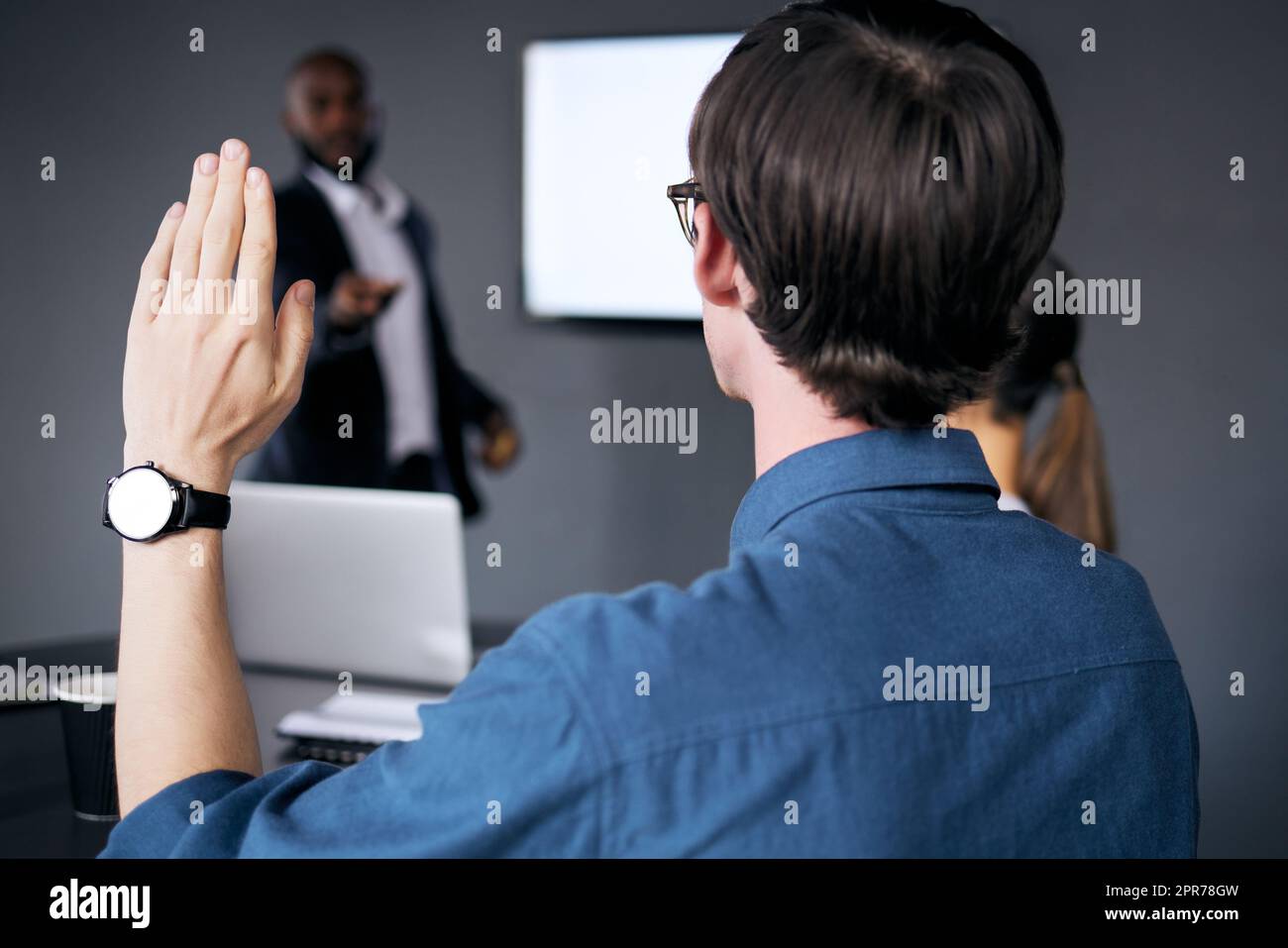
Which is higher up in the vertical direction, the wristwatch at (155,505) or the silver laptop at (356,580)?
the wristwatch at (155,505)

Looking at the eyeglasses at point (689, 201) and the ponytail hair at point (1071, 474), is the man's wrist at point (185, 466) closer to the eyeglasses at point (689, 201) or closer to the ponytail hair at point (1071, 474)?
the eyeglasses at point (689, 201)

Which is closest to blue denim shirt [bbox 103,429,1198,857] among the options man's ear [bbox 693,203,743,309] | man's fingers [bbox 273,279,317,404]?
man's ear [bbox 693,203,743,309]

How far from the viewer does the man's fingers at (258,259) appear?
82 cm

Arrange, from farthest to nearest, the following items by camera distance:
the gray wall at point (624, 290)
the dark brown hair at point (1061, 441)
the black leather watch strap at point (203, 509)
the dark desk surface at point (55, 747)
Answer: the gray wall at point (624, 290) → the dark brown hair at point (1061, 441) → the dark desk surface at point (55, 747) → the black leather watch strap at point (203, 509)

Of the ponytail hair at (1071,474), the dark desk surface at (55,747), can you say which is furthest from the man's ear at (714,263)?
the ponytail hair at (1071,474)

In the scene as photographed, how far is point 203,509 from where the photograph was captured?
826mm

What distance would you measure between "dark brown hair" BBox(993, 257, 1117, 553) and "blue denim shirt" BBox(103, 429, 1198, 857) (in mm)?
1328

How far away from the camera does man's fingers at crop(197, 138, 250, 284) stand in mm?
819

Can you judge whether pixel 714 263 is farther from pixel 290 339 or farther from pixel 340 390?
pixel 340 390

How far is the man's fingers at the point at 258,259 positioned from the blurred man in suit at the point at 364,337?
2.76 meters
